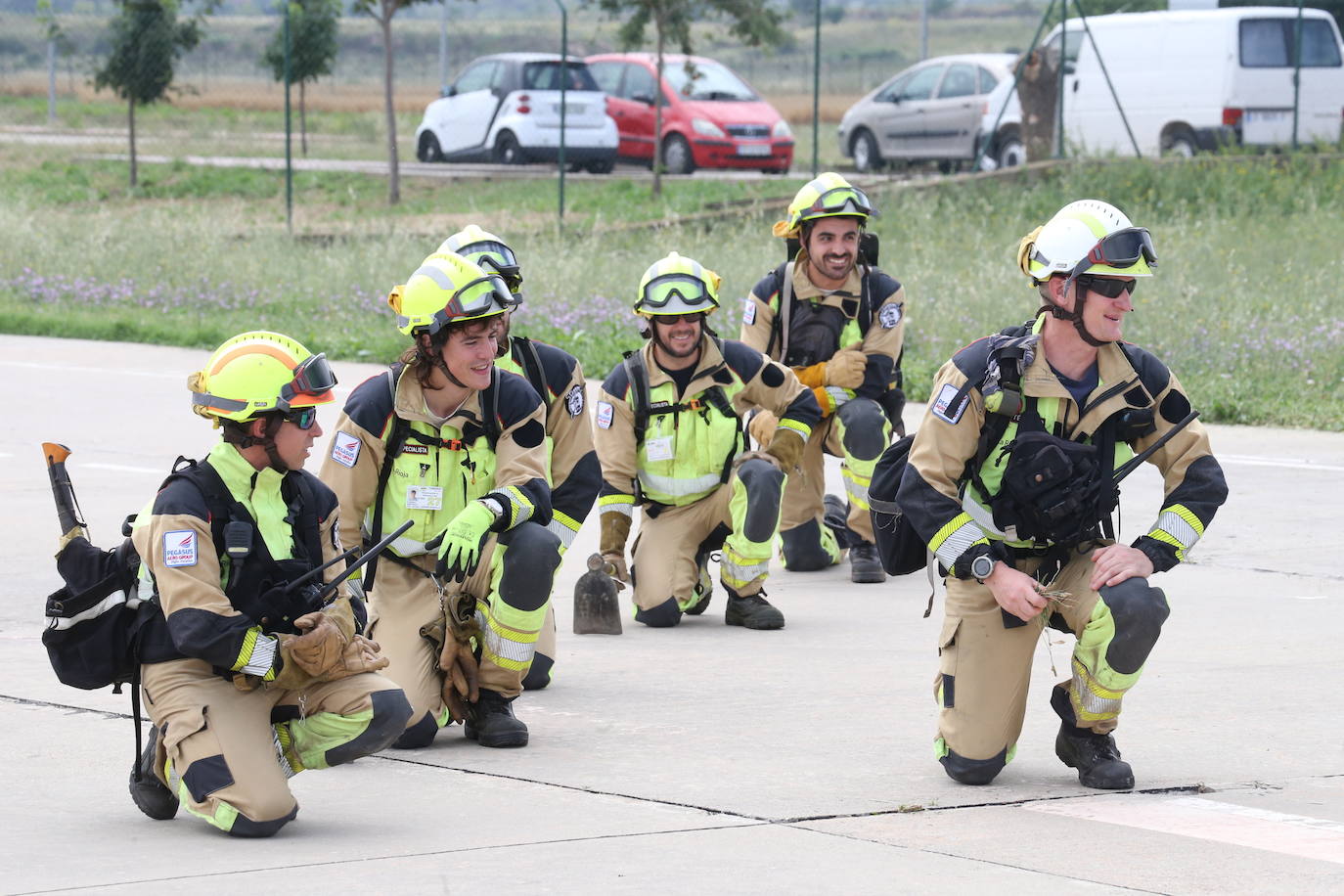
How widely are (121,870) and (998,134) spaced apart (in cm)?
2202

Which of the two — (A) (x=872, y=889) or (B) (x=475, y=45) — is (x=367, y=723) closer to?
(A) (x=872, y=889)

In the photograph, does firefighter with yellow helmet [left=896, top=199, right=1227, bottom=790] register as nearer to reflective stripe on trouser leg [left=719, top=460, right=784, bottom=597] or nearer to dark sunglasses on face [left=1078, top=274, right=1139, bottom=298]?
dark sunglasses on face [left=1078, top=274, right=1139, bottom=298]

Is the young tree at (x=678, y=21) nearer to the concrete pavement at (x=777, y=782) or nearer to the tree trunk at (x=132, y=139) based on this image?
the tree trunk at (x=132, y=139)

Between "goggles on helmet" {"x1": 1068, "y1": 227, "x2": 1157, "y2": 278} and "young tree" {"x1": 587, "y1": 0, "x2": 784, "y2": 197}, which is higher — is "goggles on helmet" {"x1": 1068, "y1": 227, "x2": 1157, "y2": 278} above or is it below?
below


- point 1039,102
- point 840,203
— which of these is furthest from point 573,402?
point 1039,102

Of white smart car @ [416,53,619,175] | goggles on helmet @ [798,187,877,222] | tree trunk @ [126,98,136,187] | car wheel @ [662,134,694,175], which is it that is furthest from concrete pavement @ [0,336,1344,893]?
tree trunk @ [126,98,136,187]

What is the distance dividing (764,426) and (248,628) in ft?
13.3

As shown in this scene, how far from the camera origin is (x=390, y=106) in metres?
25.1

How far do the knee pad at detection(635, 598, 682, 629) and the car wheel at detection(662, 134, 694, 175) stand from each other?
19205 mm

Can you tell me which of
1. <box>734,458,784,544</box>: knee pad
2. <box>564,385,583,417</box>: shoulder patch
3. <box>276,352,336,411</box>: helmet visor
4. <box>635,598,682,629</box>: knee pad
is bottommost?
<box>635,598,682,629</box>: knee pad

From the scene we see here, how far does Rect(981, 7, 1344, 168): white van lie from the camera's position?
23016 millimetres

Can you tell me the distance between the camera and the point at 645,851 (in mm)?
4969

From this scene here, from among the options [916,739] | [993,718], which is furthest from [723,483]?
[993,718]

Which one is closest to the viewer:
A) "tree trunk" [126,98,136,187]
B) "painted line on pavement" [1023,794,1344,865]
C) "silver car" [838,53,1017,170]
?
"painted line on pavement" [1023,794,1344,865]
